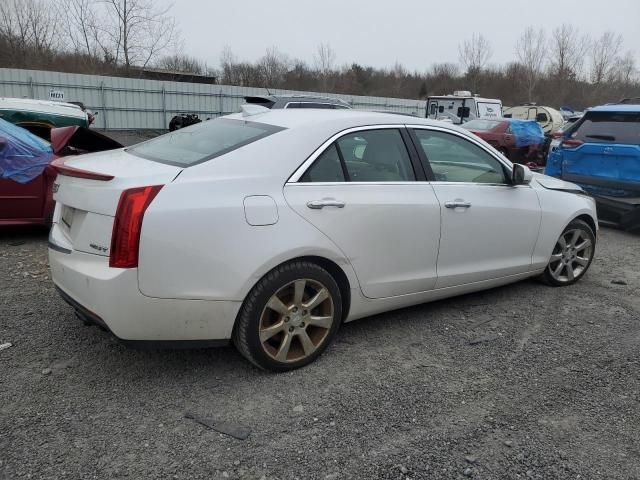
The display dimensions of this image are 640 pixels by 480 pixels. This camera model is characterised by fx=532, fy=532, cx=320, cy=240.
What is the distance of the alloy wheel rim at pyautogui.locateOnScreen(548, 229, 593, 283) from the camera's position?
4870 mm

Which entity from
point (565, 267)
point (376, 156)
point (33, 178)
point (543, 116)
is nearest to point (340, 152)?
point (376, 156)

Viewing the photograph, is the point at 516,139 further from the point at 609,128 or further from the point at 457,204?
the point at 457,204

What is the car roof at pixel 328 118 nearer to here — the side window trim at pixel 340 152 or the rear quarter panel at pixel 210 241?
the side window trim at pixel 340 152

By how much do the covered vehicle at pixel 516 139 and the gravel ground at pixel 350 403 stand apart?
1079 centimetres

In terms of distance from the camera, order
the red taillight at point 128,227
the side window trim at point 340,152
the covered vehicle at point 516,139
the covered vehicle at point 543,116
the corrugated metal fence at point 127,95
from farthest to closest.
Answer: the covered vehicle at point 543,116 → the corrugated metal fence at point 127,95 → the covered vehicle at point 516,139 → the side window trim at point 340,152 → the red taillight at point 128,227

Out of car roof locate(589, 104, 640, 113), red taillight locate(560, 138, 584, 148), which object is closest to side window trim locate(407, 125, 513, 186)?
car roof locate(589, 104, 640, 113)

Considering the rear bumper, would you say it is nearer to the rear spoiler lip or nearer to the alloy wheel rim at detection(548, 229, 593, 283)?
the rear spoiler lip

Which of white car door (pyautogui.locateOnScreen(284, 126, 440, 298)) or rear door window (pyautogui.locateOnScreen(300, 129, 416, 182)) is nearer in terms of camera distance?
white car door (pyautogui.locateOnScreen(284, 126, 440, 298))

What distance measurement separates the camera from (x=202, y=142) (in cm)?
339

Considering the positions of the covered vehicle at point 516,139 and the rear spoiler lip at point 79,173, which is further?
the covered vehicle at point 516,139

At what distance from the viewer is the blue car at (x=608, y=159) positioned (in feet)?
23.5

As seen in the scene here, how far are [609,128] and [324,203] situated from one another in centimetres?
617

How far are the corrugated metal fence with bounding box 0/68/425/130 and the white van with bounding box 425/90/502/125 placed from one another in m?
3.29

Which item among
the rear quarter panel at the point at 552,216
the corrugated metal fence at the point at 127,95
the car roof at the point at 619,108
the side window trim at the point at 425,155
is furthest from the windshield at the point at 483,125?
the side window trim at the point at 425,155
